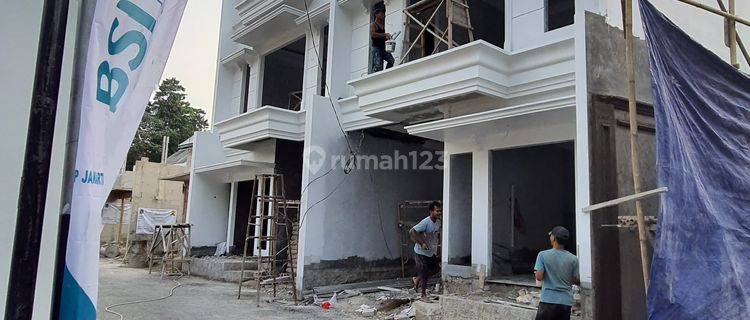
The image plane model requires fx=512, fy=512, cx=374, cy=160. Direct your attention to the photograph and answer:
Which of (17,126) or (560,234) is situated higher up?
(17,126)

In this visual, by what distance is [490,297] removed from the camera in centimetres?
659

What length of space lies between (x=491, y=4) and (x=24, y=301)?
10.0 meters

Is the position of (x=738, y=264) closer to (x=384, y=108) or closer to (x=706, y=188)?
(x=706, y=188)

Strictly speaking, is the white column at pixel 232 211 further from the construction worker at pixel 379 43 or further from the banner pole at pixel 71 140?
the banner pole at pixel 71 140

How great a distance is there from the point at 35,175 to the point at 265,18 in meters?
10.2

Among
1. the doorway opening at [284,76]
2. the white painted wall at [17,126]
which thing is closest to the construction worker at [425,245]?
the white painted wall at [17,126]

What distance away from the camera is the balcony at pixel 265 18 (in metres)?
10.8

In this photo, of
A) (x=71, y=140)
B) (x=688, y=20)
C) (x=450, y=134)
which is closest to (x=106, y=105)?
(x=71, y=140)

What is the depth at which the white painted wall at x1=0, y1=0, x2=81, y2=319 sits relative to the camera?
206cm

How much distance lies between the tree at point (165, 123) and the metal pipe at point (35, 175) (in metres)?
33.9

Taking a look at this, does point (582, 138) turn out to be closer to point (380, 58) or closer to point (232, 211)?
point (380, 58)

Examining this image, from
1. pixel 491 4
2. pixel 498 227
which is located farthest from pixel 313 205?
pixel 491 4

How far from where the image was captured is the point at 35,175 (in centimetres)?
157

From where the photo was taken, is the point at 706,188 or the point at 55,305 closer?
the point at 55,305
